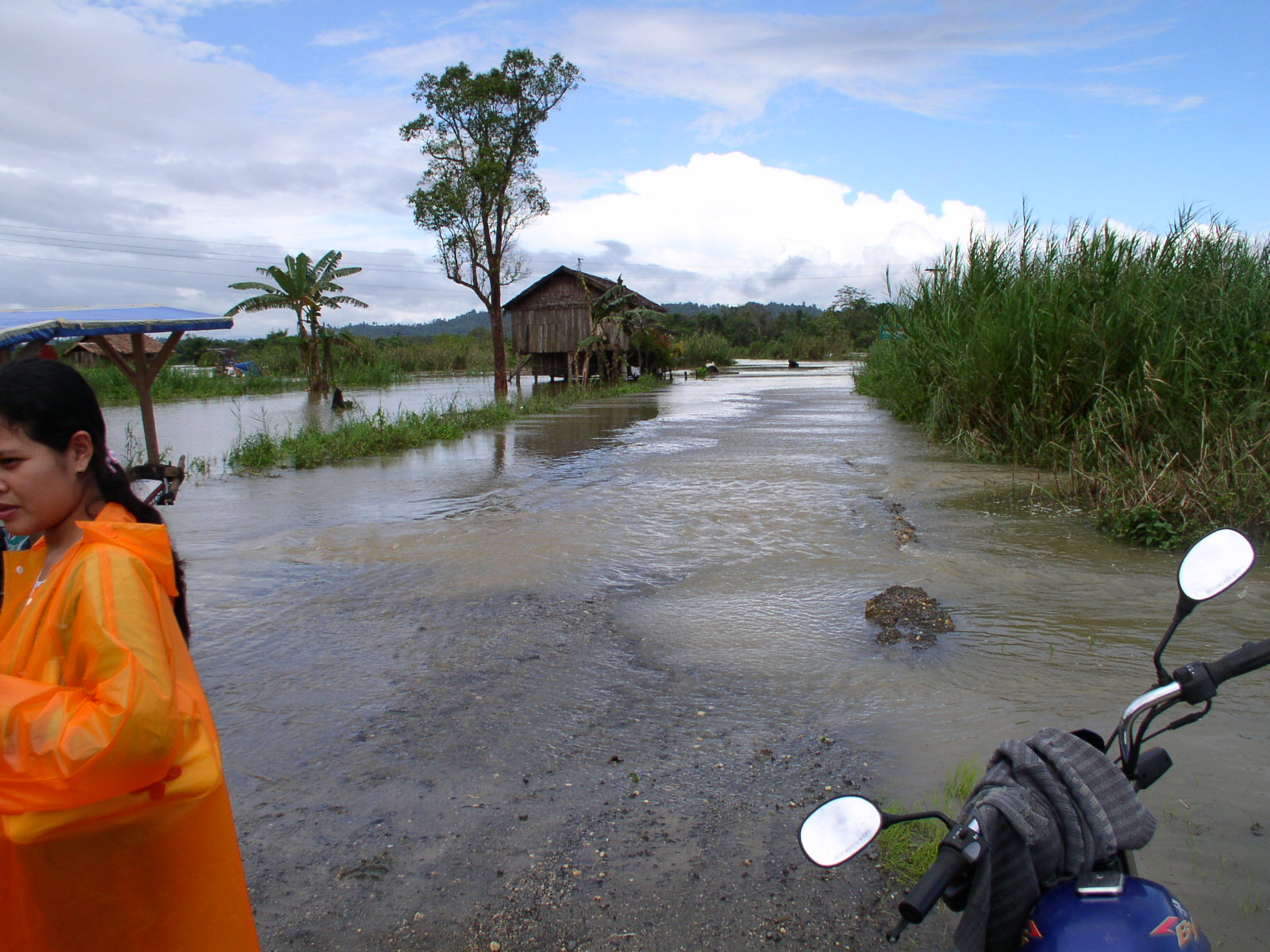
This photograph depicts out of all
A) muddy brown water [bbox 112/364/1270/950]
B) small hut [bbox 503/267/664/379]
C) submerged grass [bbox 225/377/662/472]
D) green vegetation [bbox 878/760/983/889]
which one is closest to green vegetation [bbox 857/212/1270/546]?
muddy brown water [bbox 112/364/1270/950]

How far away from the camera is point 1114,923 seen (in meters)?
1.24

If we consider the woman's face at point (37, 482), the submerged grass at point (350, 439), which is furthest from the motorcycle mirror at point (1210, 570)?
the submerged grass at point (350, 439)

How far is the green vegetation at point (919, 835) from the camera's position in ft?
8.32

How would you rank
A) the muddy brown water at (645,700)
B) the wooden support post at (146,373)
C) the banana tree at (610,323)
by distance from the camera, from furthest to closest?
the banana tree at (610,323) → the wooden support post at (146,373) → the muddy brown water at (645,700)

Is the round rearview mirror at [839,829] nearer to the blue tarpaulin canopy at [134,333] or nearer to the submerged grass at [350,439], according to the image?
the blue tarpaulin canopy at [134,333]

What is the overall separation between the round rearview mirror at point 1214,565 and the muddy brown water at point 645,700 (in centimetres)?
127

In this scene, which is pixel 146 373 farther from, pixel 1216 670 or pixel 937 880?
pixel 1216 670

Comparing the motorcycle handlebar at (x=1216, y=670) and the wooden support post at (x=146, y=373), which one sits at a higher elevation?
the wooden support post at (x=146, y=373)

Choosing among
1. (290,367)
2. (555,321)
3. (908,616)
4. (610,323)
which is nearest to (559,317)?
(555,321)

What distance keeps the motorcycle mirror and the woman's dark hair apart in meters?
1.73

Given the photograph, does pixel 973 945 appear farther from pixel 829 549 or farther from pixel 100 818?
pixel 829 549

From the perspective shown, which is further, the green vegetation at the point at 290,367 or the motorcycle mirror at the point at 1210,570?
the green vegetation at the point at 290,367

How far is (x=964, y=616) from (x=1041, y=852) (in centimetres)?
372

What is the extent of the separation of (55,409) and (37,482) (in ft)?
0.43
